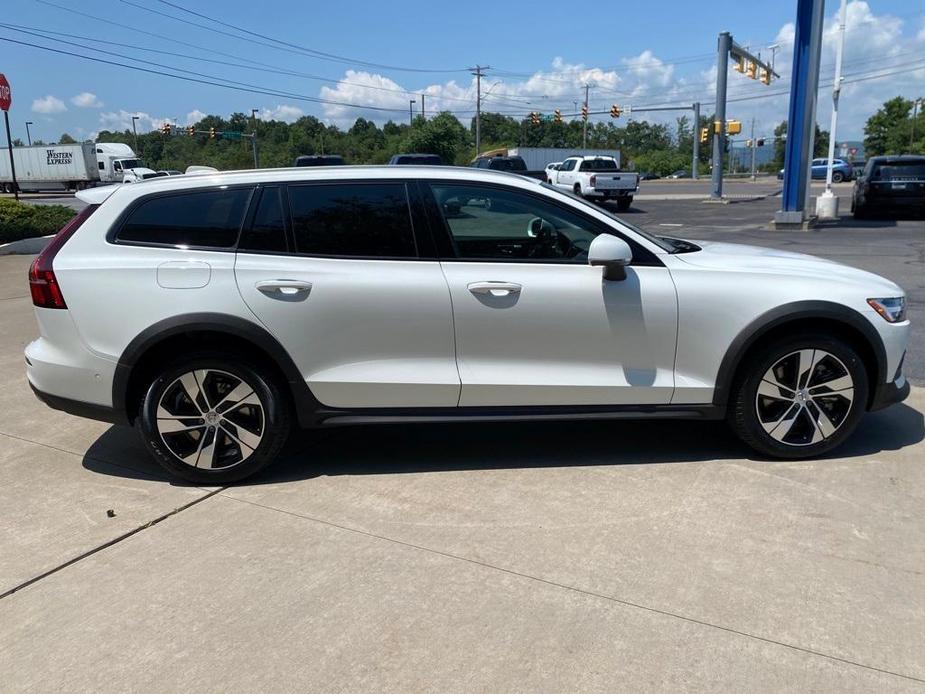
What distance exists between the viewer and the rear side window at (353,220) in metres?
4.07

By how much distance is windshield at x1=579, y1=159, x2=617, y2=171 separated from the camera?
91.8 ft

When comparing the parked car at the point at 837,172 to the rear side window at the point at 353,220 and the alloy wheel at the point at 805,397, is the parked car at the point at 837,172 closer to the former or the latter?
the alloy wheel at the point at 805,397

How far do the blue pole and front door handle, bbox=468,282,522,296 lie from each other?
15.4m

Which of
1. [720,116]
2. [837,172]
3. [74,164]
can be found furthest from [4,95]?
[837,172]

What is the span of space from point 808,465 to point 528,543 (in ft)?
6.06

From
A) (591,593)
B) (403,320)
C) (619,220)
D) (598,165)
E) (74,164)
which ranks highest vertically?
(74,164)

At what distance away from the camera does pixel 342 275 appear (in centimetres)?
397

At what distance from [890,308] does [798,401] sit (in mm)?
722

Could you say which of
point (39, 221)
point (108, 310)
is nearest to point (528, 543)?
point (108, 310)

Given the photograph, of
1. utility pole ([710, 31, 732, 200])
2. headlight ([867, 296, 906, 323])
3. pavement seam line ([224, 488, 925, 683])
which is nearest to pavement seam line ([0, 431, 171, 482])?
pavement seam line ([224, 488, 925, 683])

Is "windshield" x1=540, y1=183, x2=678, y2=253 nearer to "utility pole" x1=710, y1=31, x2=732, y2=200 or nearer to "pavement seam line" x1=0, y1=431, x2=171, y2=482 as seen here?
"pavement seam line" x1=0, y1=431, x2=171, y2=482

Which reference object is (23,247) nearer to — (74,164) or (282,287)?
(282,287)

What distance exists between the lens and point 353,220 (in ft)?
13.4

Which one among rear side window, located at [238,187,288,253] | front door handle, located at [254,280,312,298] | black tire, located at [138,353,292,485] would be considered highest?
rear side window, located at [238,187,288,253]
